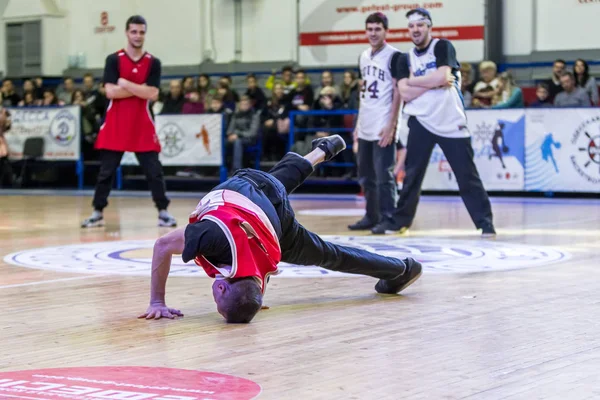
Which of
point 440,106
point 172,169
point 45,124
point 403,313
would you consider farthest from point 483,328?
point 45,124

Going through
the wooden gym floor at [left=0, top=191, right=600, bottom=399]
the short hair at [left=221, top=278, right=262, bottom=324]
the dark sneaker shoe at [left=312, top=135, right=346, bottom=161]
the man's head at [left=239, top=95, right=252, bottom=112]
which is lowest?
the wooden gym floor at [left=0, top=191, right=600, bottom=399]

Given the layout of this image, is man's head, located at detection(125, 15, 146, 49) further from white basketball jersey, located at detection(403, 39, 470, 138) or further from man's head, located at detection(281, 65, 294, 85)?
man's head, located at detection(281, 65, 294, 85)

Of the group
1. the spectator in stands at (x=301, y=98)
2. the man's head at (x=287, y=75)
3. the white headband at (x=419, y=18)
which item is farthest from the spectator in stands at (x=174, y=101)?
the white headband at (x=419, y=18)

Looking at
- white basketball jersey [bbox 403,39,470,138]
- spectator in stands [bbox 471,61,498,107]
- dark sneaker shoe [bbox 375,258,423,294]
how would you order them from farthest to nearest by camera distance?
spectator in stands [bbox 471,61,498,107]
white basketball jersey [bbox 403,39,470,138]
dark sneaker shoe [bbox 375,258,423,294]

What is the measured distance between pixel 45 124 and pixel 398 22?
6.52 m

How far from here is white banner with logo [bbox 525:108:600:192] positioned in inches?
610

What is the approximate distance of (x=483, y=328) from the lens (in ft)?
16.8

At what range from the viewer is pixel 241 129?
59.8 ft

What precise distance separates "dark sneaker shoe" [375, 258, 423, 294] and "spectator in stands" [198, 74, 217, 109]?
43.1 feet

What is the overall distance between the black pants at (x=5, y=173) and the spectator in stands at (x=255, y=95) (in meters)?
4.81

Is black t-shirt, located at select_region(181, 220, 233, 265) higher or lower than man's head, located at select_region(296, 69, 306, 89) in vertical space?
lower

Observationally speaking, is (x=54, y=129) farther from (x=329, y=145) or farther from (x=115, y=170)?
(x=329, y=145)

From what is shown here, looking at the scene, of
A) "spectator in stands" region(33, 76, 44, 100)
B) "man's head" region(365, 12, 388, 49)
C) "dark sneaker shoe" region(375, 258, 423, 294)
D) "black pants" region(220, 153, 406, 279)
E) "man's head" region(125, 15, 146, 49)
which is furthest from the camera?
"spectator in stands" region(33, 76, 44, 100)

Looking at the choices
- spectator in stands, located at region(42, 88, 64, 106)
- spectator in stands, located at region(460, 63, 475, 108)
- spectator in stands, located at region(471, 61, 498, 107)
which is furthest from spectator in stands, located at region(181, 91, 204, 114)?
spectator in stands, located at region(471, 61, 498, 107)
